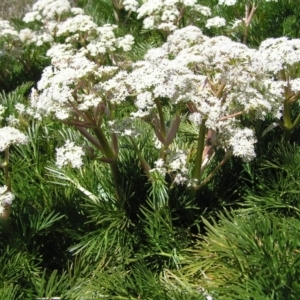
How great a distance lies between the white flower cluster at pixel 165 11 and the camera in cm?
309

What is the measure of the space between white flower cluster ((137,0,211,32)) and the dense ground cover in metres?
0.95

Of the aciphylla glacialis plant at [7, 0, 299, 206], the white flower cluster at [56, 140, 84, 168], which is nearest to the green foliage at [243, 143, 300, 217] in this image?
the aciphylla glacialis plant at [7, 0, 299, 206]

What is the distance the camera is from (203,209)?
6.72ft

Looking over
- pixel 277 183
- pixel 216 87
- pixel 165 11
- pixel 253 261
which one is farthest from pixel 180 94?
pixel 165 11

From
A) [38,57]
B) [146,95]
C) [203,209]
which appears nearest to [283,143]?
[203,209]

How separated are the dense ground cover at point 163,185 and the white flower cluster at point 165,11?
95 cm

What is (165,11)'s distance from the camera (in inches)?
124

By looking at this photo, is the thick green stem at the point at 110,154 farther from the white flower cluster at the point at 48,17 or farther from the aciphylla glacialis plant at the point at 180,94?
the white flower cluster at the point at 48,17

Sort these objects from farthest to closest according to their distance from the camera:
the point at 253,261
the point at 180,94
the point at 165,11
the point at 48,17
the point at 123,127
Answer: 1. the point at 48,17
2. the point at 165,11
3. the point at 123,127
4. the point at 180,94
5. the point at 253,261

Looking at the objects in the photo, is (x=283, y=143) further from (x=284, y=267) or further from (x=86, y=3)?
(x=86, y=3)

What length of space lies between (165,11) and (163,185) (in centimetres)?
168

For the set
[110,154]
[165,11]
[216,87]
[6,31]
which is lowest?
[110,154]

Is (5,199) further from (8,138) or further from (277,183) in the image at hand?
(277,183)

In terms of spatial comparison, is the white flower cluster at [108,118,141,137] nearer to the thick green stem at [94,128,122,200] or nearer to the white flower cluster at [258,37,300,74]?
the thick green stem at [94,128,122,200]
